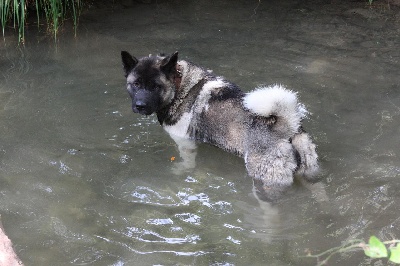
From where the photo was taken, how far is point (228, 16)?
9414 millimetres

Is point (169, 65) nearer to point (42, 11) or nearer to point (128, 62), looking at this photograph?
point (128, 62)

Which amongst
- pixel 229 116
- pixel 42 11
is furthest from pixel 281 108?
pixel 42 11

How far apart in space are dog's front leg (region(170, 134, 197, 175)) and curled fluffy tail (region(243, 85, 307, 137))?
3.67 feet

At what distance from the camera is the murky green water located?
4.46m

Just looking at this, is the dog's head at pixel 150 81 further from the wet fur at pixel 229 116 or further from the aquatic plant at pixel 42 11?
the aquatic plant at pixel 42 11

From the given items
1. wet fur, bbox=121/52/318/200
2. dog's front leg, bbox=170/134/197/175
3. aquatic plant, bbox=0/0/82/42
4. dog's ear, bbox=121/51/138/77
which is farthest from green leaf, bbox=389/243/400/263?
aquatic plant, bbox=0/0/82/42

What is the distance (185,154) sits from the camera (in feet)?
18.9

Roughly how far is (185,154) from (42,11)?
4.80 meters

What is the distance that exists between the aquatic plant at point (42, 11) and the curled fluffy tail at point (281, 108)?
14.3 ft

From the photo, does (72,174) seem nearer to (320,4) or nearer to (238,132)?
(238,132)

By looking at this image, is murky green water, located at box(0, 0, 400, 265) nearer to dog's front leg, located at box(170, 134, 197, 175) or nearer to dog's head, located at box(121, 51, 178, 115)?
dog's front leg, located at box(170, 134, 197, 175)

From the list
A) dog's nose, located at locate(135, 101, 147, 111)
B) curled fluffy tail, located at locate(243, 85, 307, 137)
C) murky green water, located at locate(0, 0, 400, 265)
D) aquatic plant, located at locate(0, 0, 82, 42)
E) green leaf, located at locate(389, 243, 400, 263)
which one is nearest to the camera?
green leaf, located at locate(389, 243, 400, 263)

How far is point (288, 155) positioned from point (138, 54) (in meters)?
3.94

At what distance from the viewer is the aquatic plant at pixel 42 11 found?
795cm
